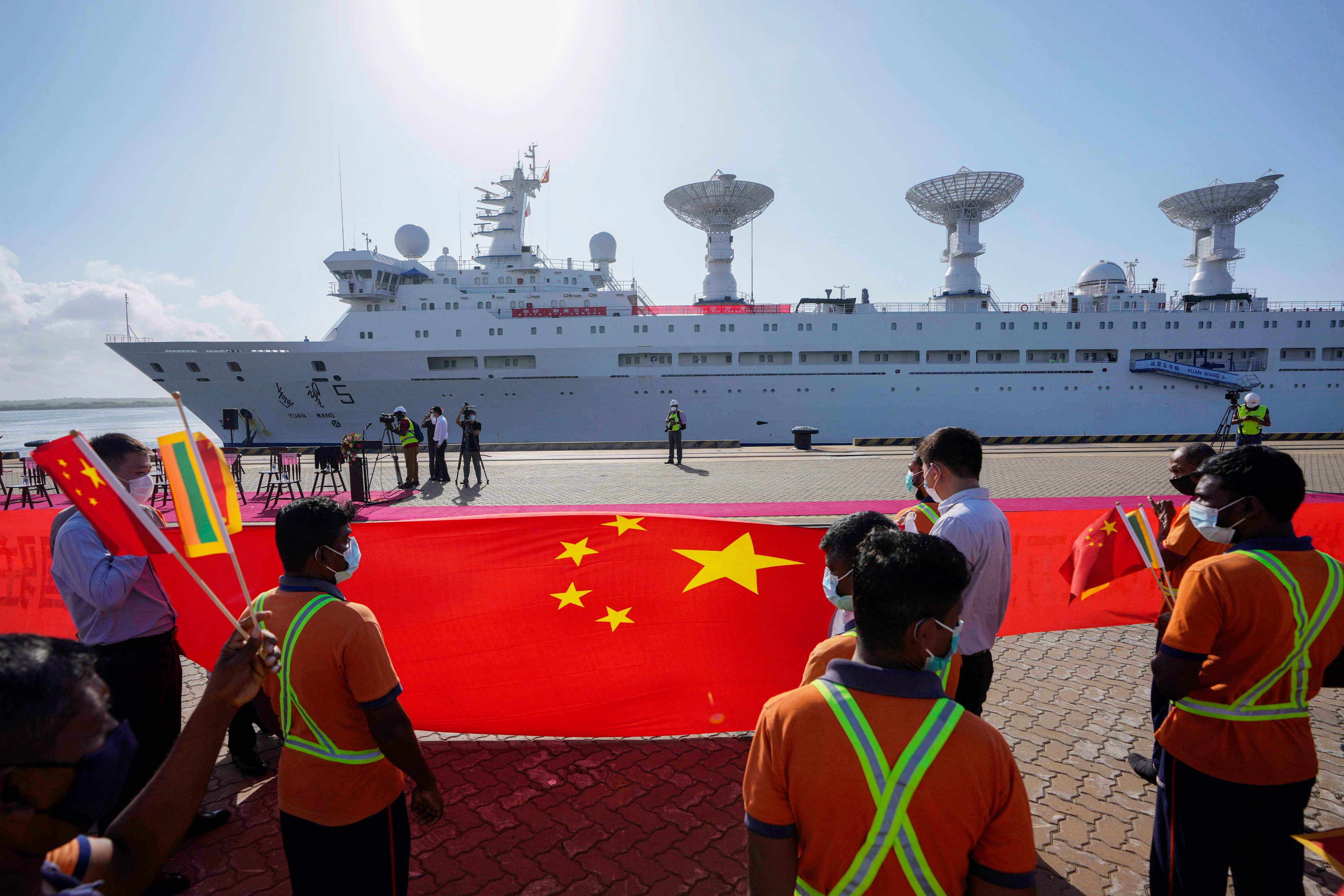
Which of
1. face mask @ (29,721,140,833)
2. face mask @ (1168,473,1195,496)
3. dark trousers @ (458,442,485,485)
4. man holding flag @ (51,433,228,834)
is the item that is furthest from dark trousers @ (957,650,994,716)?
dark trousers @ (458,442,485,485)

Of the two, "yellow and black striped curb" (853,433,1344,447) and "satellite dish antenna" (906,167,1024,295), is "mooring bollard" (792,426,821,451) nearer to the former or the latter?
"yellow and black striped curb" (853,433,1344,447)

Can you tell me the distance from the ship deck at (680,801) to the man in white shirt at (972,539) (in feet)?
3.12

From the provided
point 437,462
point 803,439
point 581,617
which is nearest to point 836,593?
point 581,617

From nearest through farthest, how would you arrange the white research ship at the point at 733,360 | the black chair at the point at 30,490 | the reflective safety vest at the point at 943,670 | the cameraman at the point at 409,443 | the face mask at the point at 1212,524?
1. the reflective safety vest at the point at 943,670
2. the face mask at the point at 1212,524
3. the black chair at the point at 30,490
4. the cameraman at the point at 409,443
5. the white research ship at the point at 733,360

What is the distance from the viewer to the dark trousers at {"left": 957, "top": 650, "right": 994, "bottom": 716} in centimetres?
246

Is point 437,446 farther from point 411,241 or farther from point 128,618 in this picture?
point 411,241

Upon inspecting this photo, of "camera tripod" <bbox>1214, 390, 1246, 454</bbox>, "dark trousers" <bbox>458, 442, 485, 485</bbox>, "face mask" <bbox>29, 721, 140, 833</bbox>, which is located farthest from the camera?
"camera tripod" <bbox>1214, 390, 1246, 454</bbox>

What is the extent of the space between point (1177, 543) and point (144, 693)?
187 inches

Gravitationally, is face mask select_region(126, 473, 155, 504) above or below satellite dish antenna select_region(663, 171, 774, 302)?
below

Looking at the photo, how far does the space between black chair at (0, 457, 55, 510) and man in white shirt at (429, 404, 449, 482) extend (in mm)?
5572

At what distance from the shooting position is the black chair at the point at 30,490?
30.8ft

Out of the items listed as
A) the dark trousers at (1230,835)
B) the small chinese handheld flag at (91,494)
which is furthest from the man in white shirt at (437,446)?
the dark trousers at (1230,835)

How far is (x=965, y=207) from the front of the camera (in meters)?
28.8

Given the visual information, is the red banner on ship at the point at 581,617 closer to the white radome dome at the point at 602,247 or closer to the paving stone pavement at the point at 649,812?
the paving stone pavement at the point at 649,812
